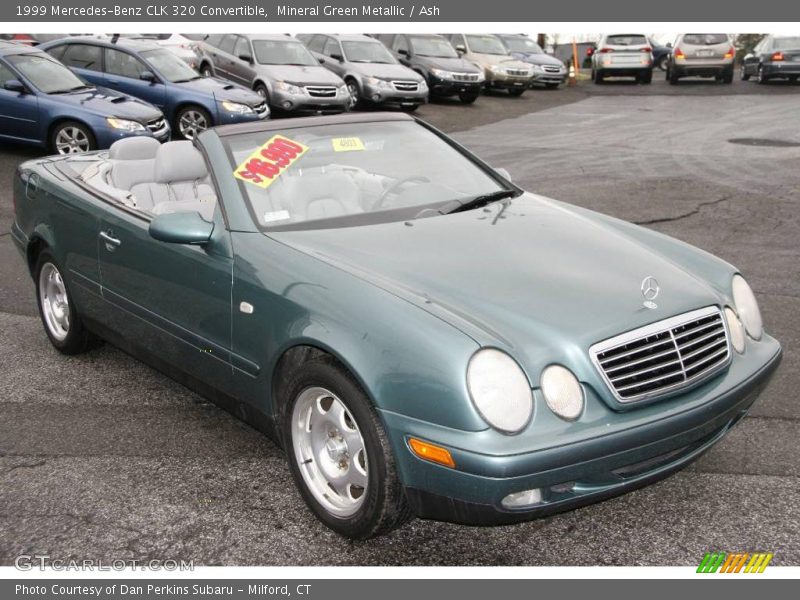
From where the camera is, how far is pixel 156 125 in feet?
42.3

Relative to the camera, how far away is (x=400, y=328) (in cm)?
333

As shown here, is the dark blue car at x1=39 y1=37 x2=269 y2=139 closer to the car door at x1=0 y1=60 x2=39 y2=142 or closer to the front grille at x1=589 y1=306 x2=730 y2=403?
the car door at x1=0 y1=60 x2=39 y2=142

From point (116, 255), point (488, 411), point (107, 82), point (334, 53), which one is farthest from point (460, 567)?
point (334, 53)

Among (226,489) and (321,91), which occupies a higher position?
(321,91)

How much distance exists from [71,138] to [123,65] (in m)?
2.86

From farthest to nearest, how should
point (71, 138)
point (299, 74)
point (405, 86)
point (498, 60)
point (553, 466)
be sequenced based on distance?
point (498, 60)
point (405, 86)
point (299, 74)
point (71, 138)
point (553, 466)

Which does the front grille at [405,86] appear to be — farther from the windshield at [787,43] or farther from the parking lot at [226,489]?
the windshield at [787,43]

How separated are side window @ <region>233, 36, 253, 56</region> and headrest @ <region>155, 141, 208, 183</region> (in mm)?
13012

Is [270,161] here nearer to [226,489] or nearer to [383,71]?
[226,489]

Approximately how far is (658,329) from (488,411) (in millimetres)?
771

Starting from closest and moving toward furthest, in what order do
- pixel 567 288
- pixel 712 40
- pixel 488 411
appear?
pixel 488 411 < pixel 567 288 < pixel 712 40

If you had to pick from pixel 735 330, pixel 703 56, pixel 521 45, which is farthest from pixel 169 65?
pixel 703 56

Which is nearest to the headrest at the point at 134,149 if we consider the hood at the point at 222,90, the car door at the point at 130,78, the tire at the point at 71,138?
the tire at the point at 71,138

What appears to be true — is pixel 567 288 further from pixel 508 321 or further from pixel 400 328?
pixel 400 328
